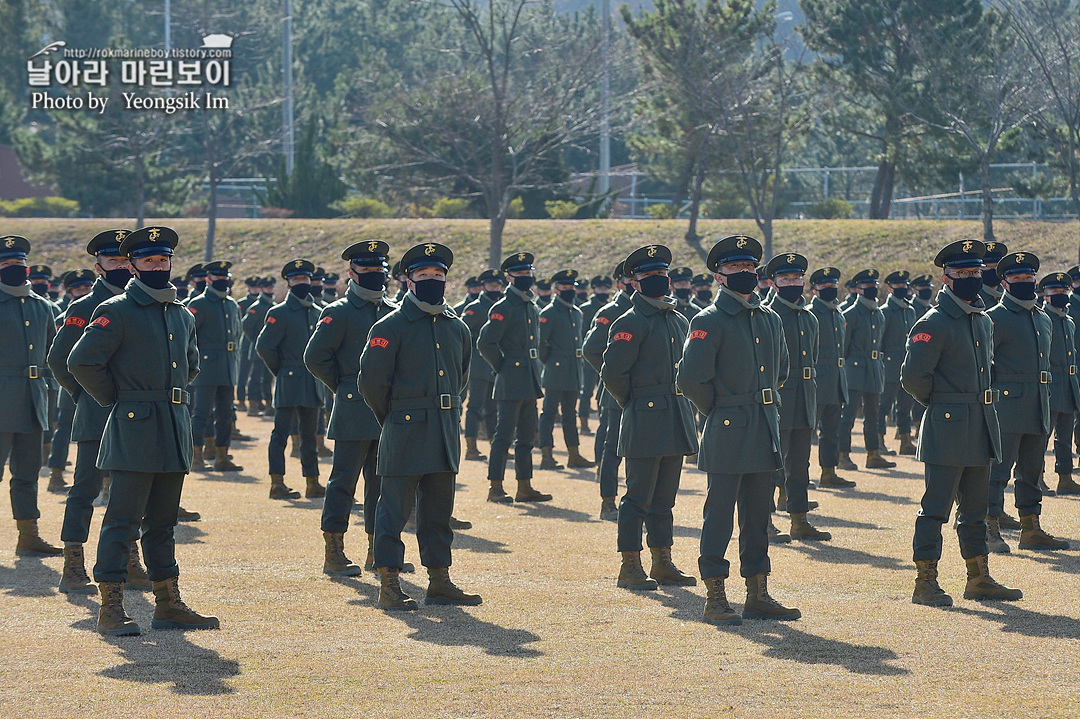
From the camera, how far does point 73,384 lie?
9.72 metres

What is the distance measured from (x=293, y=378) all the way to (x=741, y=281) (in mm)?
6155

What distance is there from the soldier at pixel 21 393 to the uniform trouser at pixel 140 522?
280cm

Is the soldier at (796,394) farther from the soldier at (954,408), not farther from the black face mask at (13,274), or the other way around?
the black face mask at (13,274)

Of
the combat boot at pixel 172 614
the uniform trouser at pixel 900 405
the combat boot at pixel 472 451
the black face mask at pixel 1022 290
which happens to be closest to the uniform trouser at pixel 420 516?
the combat boot at pixel 172 614

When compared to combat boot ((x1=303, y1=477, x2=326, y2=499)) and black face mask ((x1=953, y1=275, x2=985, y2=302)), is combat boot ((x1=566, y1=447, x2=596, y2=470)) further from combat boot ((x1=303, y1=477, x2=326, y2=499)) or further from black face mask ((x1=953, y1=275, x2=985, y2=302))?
black face mask ((x1=953, y1=275, x2=985, y2=302))

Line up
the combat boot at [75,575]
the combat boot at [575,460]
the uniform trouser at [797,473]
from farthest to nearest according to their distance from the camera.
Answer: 1. the combat boot at [575,460]
2. the uniform trouser at [797,473]
3. the combat boot at [75,575]

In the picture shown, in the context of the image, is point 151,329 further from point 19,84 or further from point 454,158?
point 19,84

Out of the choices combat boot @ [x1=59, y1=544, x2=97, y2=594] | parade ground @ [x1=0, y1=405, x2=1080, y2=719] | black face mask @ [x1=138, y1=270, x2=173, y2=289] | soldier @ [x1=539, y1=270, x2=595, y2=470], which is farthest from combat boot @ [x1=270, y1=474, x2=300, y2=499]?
black face mask @ [x1=138, y1=270, x2=173, y2=289]

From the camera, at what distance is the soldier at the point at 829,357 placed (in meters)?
14.2

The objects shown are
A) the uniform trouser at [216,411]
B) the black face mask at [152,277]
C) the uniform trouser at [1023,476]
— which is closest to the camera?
the black face mask at [152,277]

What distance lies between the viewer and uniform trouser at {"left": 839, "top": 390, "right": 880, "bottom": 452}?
16.2 m

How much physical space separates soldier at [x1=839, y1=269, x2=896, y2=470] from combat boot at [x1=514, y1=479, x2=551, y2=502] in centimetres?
410

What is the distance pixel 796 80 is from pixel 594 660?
97.5 ft

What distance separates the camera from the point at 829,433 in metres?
14.8
